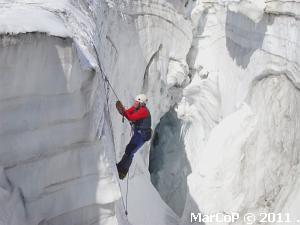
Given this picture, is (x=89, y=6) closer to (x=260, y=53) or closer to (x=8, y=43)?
(x=8, y=43)

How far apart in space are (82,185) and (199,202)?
4719mm

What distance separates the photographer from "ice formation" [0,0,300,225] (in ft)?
13.3

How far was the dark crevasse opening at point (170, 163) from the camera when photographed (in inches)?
423

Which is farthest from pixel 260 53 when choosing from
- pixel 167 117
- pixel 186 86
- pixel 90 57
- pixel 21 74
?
pixel 21 74

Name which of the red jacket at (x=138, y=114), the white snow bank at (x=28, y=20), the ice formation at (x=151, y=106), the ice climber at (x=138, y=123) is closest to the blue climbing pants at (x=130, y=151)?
the ice climber at (x=138, y=123)

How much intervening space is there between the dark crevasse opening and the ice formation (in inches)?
1.2

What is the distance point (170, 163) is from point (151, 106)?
5.59 ft

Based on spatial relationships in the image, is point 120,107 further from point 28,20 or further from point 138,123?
point 28,20

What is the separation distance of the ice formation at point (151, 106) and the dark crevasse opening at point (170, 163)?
30 mm

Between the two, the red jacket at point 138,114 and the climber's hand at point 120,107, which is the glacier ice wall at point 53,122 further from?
the red jacket at point 138,114

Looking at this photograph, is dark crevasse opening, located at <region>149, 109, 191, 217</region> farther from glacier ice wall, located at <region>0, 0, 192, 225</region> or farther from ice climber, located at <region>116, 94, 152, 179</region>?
glacier ice wall, located at <region>0, 0, 192, 225</region>

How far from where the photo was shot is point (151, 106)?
1024 cm

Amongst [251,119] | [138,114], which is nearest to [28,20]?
[138,114]

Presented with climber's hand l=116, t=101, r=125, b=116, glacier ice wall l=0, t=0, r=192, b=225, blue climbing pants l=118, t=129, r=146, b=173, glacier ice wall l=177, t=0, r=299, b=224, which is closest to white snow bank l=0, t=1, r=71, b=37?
glacier ice wall l=0, t=0, r=192, b=225
